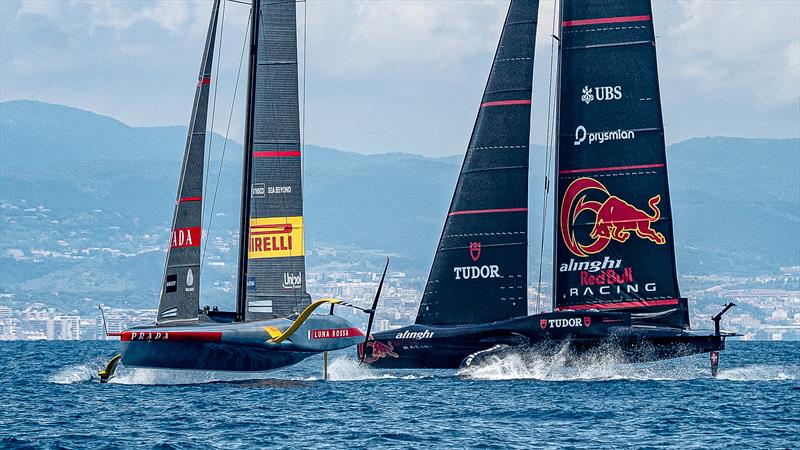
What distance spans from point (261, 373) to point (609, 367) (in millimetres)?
9544

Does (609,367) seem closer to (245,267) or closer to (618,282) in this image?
(618,282)

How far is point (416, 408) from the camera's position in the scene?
33.6 m

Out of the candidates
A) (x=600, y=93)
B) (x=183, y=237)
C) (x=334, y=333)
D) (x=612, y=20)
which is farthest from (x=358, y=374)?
(x=612, y=20)

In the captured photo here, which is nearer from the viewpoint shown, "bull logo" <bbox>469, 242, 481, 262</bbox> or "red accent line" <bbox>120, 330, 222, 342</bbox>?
"red accent line" <bbox>120, 330, 222, 342</bbox>

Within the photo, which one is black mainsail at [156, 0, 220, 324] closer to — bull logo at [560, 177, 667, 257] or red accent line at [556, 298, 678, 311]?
bull logo at [560, 177, 667, 257]

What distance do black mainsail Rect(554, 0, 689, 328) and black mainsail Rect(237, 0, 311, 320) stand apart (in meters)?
7.54

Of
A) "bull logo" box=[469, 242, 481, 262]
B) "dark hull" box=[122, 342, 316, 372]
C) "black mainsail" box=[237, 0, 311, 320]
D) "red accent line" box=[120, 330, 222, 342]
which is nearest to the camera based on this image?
"red accent line" box=[120, 330, 222, 342]

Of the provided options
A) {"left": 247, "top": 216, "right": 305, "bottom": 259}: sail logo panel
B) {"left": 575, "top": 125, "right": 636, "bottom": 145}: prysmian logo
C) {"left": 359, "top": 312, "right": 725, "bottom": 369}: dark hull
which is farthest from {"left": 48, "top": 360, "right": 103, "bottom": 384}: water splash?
{"left": 575, "top": 125, "right": 636, "bottom": 145}: prysmian logo

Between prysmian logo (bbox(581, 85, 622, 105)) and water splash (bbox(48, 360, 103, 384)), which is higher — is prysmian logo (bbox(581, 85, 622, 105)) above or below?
above

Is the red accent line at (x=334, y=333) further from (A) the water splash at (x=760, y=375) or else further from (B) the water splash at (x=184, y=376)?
(A) the water splash at (x=760, y=375)

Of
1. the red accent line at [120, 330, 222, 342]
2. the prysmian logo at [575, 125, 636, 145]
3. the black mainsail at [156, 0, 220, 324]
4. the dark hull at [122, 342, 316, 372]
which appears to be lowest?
the dark hull at [122, 342, 316, 372]

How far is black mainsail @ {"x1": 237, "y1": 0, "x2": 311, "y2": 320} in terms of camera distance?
39.7m

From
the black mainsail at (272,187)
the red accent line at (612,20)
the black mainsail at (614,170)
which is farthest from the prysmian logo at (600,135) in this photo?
the black mainsail at (272,187)

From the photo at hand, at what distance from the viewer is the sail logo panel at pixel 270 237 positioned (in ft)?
131
